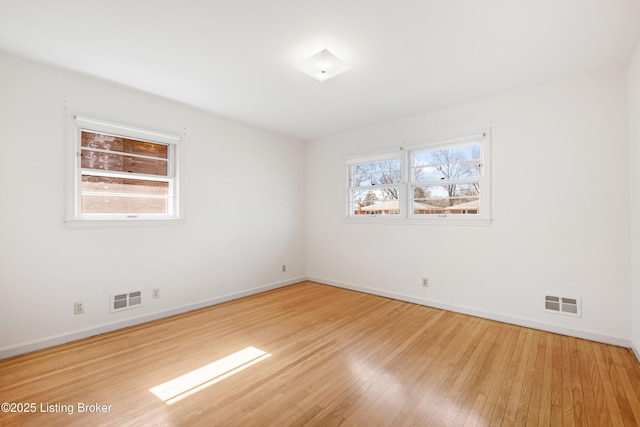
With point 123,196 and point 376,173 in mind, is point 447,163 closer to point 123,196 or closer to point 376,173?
point 376,173

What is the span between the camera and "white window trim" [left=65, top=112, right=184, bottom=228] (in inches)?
111

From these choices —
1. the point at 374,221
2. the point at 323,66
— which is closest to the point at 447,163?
the point at 374,221

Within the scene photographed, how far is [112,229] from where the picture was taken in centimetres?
306

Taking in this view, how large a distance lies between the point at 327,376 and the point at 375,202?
2.97m

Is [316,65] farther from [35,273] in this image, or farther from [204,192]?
[35,273]

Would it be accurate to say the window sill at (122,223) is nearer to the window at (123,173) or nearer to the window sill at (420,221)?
the window at (123,173)

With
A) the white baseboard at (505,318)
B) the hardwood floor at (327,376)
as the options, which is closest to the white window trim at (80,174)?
the hardwood floor at (327,376)

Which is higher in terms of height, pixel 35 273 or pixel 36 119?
pixel 36 119

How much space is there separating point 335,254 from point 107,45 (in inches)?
156

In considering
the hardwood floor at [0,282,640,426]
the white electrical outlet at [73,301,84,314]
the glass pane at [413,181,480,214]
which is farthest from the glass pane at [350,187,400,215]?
the white electrical outlet at [73,301,84,314]

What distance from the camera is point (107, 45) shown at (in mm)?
2354

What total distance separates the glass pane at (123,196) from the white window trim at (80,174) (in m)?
0.07

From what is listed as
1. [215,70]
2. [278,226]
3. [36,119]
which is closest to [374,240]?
[278,226]

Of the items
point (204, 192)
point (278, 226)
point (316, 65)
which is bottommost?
point (278, 226)
